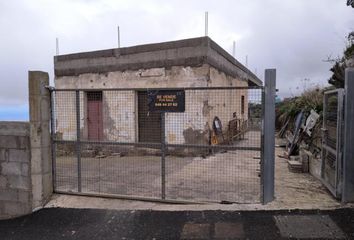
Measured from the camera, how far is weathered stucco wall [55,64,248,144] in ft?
36.1

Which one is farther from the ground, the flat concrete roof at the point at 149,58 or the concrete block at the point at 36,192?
the flat concrete roof at the point at 149,58

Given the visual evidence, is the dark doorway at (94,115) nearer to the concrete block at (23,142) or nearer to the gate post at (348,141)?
the concrete block at (23,142)

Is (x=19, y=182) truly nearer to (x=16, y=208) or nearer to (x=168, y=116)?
(x=16, y=208)

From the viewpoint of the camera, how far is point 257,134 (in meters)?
6.15

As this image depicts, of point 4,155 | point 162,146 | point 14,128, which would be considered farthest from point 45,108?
point 162,146

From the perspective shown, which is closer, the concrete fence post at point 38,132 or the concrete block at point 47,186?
→ the concrete fence post at point 38,132

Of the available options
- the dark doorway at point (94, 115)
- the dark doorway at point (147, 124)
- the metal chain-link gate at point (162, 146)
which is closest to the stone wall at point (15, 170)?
the metal chain-link gate at point (162, 146)

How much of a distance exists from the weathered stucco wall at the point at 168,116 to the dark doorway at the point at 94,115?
20cm

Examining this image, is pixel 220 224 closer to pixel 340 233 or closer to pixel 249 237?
pixel 249 237

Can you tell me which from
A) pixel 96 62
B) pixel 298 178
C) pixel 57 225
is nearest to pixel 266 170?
pixel 298 178

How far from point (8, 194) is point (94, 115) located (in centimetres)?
694

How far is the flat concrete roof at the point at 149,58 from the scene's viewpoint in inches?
462

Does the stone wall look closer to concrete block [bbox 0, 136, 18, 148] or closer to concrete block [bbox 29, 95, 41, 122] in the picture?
concrete block [bbox 0, 136, 18, 148]

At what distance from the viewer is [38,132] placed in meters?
6.50
